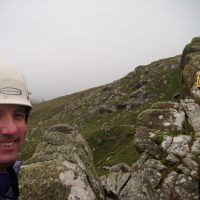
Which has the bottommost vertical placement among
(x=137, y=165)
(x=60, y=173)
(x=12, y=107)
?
(x=137, y=165)

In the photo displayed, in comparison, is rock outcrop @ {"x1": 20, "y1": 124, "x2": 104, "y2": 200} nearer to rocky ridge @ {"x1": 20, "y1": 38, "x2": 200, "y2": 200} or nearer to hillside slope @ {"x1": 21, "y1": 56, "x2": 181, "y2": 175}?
rocky ridge @ {"x1": 20, "y1": 38, "x2": 200, "y2": 200}

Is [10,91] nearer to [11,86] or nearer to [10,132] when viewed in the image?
[11,86]

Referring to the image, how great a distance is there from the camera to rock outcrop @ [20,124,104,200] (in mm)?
20172

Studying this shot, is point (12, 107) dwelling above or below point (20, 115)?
above

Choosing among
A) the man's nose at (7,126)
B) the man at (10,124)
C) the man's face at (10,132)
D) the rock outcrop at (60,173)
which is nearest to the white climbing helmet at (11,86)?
the man at (10,124)

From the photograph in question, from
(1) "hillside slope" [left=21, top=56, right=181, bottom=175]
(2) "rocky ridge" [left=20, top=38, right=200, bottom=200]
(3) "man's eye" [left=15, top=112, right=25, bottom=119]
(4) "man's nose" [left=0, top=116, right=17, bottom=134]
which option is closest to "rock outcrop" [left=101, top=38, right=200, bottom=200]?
(2) "rocky ridge" [left=20, top=38, right=200, bottom=200]

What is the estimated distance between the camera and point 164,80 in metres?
96.8

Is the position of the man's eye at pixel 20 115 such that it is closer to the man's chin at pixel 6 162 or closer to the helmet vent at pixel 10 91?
the helmet vent at pixel 10 91

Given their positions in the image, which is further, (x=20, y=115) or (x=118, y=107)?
(x=118, y=107)

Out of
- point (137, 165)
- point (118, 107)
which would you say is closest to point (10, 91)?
point (137, 165)

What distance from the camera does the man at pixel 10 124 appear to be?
250 inches

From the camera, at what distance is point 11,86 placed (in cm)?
677

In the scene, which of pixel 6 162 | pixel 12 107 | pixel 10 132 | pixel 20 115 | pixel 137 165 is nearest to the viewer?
pixel 6 162

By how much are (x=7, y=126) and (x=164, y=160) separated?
22138 millimetres
